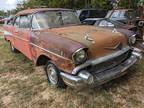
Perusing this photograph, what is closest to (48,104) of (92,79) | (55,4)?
(92,79)

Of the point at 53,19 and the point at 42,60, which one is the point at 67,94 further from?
the point at 53,19

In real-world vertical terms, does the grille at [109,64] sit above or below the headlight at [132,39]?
below

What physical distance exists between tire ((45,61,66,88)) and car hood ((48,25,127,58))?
67cm

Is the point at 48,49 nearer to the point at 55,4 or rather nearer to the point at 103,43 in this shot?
the point at 103,43

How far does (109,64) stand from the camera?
397 centimetres

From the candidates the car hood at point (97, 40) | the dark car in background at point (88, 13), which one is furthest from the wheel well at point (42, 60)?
the dark car in background at point (88, 13)

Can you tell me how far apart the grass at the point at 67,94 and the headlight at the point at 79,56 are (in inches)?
32.7

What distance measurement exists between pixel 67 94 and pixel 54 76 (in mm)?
472

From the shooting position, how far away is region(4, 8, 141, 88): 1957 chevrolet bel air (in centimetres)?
354

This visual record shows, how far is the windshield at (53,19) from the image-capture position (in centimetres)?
493

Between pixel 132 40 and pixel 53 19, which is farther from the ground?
pixel 53 19

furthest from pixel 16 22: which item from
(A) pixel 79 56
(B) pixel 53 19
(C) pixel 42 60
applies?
(A) pixel 79 56

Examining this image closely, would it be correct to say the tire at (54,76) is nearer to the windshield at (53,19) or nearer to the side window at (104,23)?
the windshield at (53,19)

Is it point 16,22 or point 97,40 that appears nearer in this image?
point 97,40
